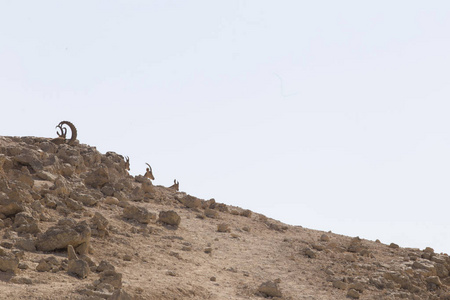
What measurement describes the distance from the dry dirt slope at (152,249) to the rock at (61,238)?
0.02 meters

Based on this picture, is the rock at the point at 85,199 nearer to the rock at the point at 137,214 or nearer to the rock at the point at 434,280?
the rock at the point at 137,214

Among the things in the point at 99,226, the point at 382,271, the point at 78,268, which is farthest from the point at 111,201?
the point at 382,271

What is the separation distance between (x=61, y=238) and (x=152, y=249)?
2179mm

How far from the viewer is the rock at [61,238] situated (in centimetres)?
947

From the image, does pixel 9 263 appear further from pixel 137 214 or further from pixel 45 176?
pixel 45 176

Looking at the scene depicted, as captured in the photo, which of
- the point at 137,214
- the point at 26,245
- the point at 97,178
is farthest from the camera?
the point at 97,178

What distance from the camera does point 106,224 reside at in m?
11.1

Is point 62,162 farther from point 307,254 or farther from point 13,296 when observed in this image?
point 13,296

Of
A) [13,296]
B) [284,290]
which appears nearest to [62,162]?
[284,290]

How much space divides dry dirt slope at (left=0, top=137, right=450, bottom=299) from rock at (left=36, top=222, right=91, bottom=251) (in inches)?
0.7

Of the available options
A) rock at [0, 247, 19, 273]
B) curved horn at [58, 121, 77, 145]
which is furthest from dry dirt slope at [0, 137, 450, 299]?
curved horn at [58, 121, 77, 145]

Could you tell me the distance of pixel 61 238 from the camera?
9.50 meters

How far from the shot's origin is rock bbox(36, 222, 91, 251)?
373 inches

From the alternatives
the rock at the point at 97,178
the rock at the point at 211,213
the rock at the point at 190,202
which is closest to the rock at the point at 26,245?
the rock at the point at 97,178
